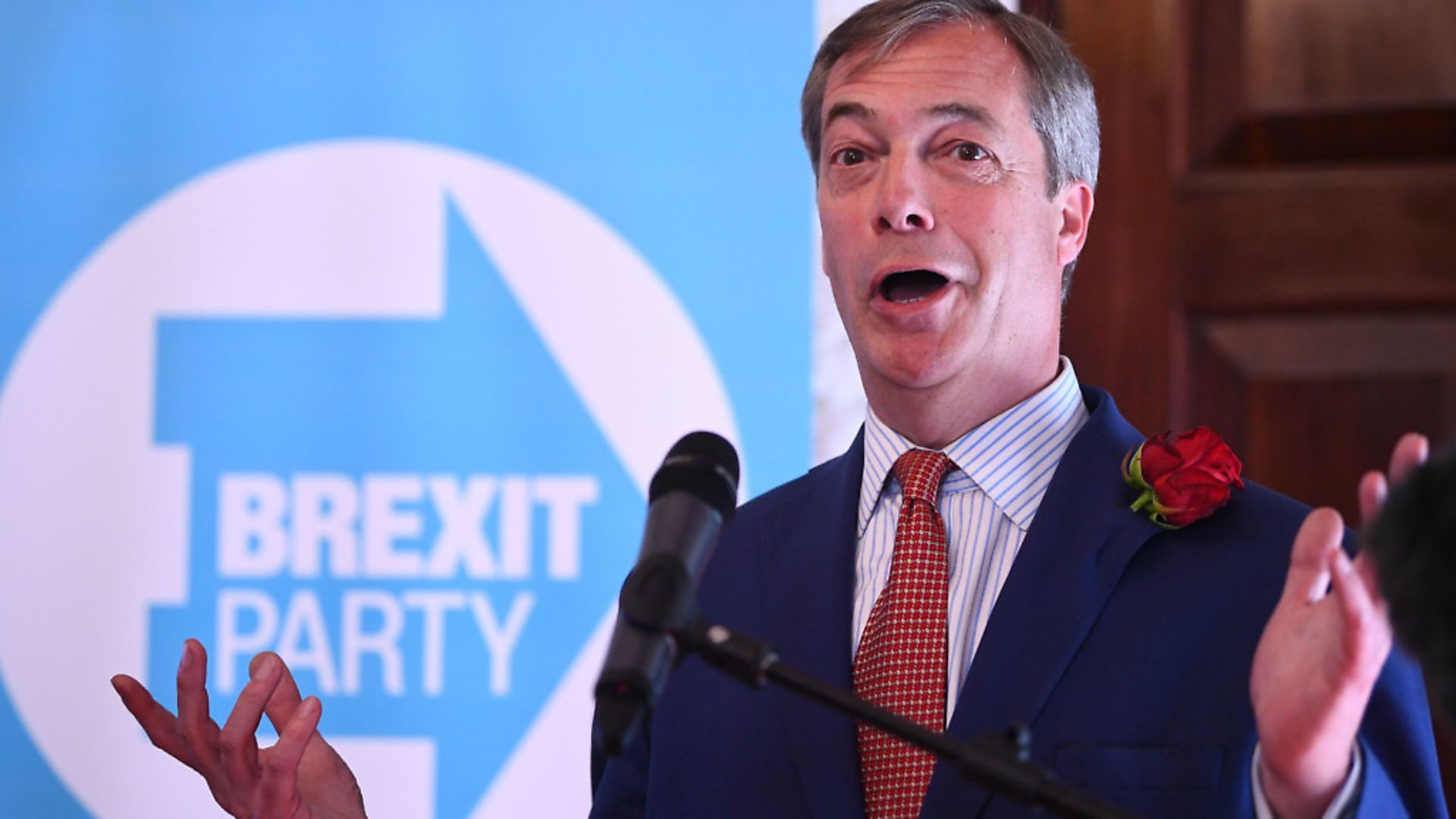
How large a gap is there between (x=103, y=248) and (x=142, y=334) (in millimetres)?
144

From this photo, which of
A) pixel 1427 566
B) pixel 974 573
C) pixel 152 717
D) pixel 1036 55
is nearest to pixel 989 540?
pixel 974 573

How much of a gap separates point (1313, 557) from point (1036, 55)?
790 mm

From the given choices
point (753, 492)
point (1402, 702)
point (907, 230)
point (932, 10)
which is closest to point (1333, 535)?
point (1402, 702)

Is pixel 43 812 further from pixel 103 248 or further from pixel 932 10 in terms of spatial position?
pixel 932 10

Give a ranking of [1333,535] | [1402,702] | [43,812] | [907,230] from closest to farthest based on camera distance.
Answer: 1. [1333,535]
2. [1402,702]
3. [907,230]
4. [43,812]

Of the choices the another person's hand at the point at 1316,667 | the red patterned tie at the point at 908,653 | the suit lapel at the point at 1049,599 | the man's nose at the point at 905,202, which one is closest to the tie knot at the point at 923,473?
the red patterned tie at the point at 908,653

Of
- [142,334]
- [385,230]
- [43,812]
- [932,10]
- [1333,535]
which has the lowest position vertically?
[43,812]

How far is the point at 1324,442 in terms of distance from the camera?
2.38 metres

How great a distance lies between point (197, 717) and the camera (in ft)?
4.44

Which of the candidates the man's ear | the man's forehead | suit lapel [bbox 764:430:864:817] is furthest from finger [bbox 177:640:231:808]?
the man's ear

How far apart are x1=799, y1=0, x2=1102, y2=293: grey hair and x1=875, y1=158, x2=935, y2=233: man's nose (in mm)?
151

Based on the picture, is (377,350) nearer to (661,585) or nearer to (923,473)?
(923,473)

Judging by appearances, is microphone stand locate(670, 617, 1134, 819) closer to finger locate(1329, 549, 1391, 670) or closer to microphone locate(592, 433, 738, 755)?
microphone locate(592, 433, 738, 755)

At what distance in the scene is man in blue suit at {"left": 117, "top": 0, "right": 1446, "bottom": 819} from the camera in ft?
4.27
